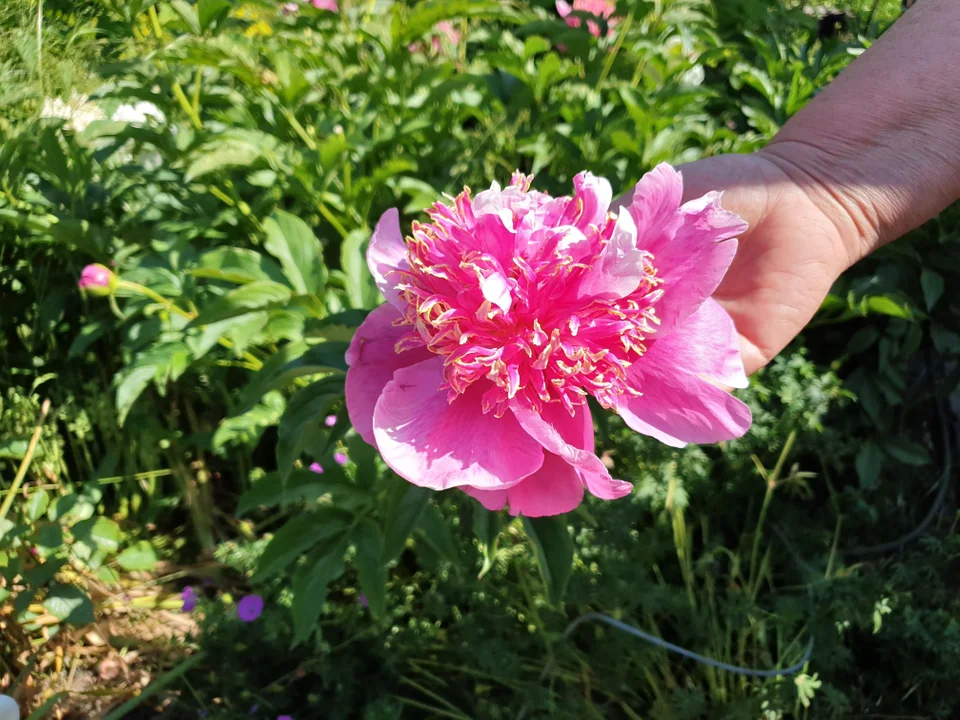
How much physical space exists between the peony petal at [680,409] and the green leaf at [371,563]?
1.81ft

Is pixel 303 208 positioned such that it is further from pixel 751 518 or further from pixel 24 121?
pixel 751 518

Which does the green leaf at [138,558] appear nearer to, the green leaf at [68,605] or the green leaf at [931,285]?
the green leaf at [68,605]

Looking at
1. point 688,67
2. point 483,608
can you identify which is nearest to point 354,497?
point 483,608

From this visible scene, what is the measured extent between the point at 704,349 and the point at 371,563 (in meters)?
0.70

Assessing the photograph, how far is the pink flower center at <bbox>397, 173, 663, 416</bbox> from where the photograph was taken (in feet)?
2.51

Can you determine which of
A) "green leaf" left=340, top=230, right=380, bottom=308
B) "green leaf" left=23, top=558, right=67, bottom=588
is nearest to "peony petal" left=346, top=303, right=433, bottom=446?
"green leaf" left=340, top=230, right=380, bottom=308

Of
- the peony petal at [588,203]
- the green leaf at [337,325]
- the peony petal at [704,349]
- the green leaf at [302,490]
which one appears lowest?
the green leaf at [302,490]

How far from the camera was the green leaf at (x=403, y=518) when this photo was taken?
0.96 m

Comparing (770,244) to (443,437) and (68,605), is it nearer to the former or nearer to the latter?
(443,437)

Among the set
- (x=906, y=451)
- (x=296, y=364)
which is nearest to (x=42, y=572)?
(x=296, y=364)

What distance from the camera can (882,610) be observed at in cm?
145

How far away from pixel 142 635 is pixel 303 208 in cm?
118

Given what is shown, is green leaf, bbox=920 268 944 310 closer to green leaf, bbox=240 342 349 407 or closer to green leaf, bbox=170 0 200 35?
green leaf, bbox=240 342 349 407

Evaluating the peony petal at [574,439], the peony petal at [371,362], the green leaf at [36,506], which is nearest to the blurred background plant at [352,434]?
the green leaf at [36,506]
